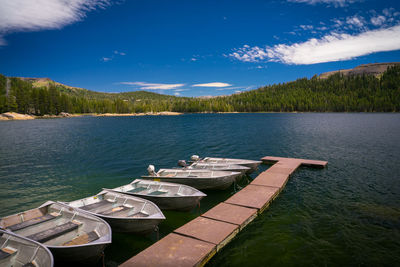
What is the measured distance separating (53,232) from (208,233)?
6466mm

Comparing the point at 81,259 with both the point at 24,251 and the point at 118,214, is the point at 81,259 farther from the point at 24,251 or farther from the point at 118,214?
the point at 118,214

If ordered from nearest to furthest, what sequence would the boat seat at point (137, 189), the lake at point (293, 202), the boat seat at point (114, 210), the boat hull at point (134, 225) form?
the lake at point (293, 202)
the boat hull at point (134, 225)
the boat seat at point (114, 210)
the boat seat at point (137, 189)

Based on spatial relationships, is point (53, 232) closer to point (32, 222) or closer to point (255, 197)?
point (32, 222)

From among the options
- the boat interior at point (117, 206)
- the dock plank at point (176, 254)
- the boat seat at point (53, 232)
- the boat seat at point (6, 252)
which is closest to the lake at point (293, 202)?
the dock plank at point (176, 254)

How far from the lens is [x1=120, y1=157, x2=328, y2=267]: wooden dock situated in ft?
26.2

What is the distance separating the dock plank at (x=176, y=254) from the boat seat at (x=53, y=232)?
127 inches

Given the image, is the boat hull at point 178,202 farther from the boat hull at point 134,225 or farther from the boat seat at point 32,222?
the boat seat at point 32,222

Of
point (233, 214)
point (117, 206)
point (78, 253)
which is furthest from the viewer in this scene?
point (117, 206)

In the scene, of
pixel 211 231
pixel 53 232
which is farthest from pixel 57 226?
pixel 211 231

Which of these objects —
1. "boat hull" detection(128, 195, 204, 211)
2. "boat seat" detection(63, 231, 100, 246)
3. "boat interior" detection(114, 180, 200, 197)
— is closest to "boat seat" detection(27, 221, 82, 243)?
"boat seat" detection(63, 231, 100, 246)

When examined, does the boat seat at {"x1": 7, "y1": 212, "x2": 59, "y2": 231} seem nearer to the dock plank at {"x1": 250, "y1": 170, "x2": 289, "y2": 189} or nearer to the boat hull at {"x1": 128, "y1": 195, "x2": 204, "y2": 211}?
the boat hull at {"x1": 128, "y1": 195, "x2": 204, "y2": 211}

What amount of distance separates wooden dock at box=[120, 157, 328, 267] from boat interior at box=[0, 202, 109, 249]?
92.3 inches

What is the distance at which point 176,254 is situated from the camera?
323 inches

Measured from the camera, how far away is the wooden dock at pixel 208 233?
7977 millimetres
